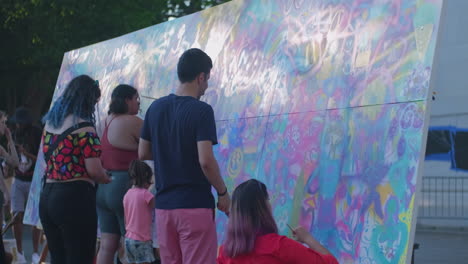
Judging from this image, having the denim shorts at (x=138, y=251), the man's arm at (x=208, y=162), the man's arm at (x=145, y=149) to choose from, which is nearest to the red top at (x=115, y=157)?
the denim shorts at (x=138, y=251)

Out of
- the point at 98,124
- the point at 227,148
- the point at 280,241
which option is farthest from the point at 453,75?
the point at 280,241

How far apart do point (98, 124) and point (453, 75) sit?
1021 centimetres

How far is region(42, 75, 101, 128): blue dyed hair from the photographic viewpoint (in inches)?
234

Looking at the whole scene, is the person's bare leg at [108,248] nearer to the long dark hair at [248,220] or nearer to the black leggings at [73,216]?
the black leggings at [73,216]

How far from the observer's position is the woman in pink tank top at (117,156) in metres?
7.08

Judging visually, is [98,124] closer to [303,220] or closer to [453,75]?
[303,220]

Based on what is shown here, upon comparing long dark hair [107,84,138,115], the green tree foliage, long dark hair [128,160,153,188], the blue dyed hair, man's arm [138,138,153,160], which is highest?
the green tree foliage

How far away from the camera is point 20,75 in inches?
985

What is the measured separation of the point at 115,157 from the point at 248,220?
298 cm

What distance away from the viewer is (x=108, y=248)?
727 cm

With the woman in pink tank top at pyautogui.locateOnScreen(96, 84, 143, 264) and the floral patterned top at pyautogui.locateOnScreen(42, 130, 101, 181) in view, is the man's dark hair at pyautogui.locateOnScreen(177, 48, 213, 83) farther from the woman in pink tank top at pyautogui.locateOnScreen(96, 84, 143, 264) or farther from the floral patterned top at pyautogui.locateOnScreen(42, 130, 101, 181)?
the woman in pink tank top at pyautogui.locateOnScreen(96, 84, 143, 264)

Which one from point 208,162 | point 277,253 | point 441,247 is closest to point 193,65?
point 208,162

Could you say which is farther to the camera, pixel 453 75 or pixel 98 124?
pixel 453 75

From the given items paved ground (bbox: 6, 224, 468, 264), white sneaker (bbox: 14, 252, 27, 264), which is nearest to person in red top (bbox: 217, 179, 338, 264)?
white sneaker (bbox: 14, 252, 27, 264)
